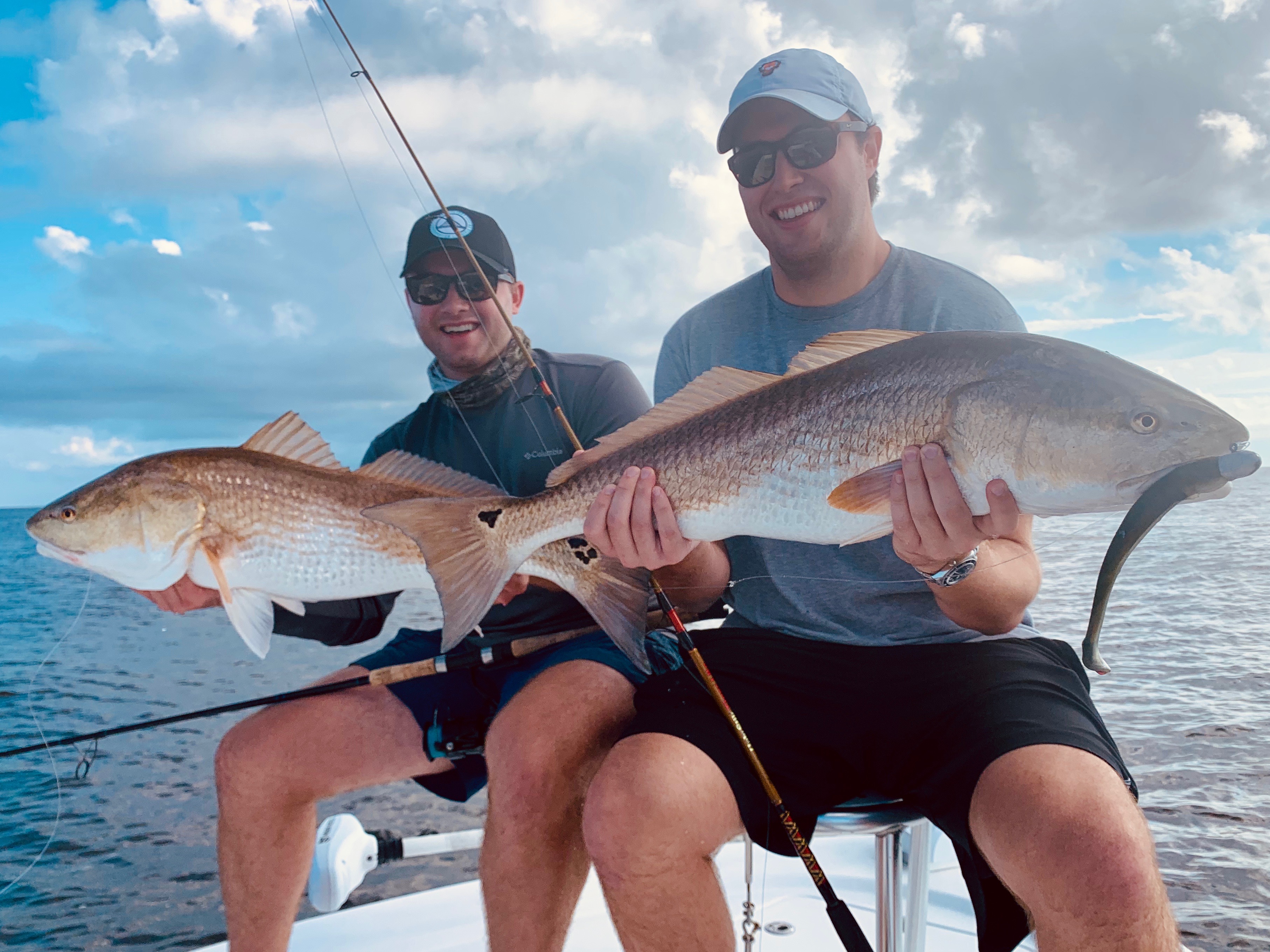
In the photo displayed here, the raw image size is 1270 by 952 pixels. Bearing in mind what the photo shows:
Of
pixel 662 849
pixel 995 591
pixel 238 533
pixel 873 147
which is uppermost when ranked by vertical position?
pixel 873 147

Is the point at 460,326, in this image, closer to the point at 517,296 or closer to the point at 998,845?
the point at 517,296

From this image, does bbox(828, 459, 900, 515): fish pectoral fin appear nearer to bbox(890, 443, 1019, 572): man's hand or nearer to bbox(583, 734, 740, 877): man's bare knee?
bbox(890, 443, 1019, 572): man's hand

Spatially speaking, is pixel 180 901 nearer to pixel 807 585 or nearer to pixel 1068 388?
pixel 807 585

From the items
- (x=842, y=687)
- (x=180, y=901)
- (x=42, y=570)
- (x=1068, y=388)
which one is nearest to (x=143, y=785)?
(x=180, y=901)

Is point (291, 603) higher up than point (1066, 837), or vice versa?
point (291, 603)

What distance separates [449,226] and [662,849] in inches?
108

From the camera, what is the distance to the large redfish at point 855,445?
172 cm

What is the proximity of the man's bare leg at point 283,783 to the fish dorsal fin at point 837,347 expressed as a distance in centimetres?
184

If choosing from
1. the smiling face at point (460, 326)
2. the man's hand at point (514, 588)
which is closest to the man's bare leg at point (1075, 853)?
the man's hand at point (514, 588)

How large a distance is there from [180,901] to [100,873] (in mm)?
1092

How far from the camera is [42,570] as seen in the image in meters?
40.2

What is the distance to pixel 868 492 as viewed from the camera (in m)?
1.90

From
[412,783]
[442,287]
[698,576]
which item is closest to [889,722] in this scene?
[698,576]

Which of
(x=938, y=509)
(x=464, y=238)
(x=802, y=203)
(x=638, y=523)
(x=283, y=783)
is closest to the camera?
(x=938, y=509)
